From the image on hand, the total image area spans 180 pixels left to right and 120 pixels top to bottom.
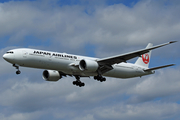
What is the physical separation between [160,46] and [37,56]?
17.8 m

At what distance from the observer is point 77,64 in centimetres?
4819

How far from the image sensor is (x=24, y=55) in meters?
44.5

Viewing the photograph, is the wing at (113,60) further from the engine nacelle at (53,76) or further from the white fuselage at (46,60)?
the engine nacelle at (53,76)

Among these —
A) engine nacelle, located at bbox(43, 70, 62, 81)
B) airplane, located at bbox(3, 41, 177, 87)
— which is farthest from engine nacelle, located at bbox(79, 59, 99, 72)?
engine nacelle, located at bbox(43, 70, 62, 81)

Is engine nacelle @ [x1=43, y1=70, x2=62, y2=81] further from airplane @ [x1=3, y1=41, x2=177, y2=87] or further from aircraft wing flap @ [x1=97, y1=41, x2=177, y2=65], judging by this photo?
aircraft wing flap @ [x1=97, y1=41, x2=177, y2=65]

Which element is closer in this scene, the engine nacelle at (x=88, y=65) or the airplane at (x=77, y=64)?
the airplane at (x=77, y=64)

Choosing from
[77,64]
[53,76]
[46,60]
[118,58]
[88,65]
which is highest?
[53,76]

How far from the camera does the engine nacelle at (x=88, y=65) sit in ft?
156

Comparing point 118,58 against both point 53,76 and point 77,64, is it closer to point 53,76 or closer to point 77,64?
point 77,64

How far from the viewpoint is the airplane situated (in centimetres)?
4462

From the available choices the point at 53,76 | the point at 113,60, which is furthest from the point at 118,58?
the point at 53,76

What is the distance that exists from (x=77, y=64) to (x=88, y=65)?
6.20 ft

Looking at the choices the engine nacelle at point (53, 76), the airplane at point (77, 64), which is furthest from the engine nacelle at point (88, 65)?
the engine nacelle at point (53, 76)

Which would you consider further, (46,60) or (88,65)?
(88,65)
